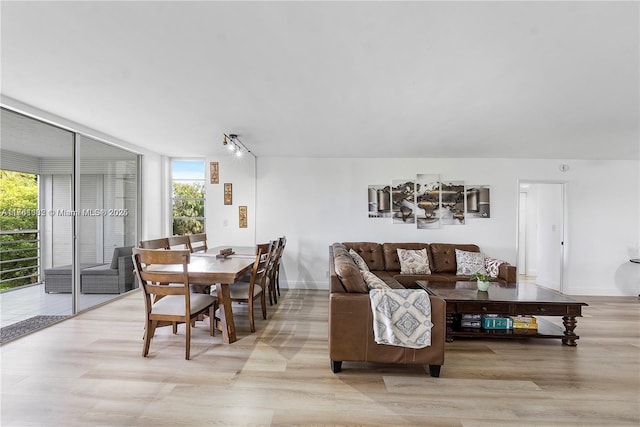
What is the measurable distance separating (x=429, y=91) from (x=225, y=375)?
2.93 m

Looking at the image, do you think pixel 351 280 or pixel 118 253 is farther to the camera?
pixel 118 253

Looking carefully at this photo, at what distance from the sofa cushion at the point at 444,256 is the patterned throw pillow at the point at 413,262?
20 cm

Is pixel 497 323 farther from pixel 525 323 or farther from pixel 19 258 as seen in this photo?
pixel 19 258

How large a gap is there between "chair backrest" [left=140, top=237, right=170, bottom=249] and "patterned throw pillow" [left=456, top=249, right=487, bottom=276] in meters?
4.17

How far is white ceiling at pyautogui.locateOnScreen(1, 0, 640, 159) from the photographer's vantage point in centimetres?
158

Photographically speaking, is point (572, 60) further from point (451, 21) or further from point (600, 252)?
point (600, 252)

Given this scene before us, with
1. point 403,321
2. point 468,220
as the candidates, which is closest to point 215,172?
point 403,321

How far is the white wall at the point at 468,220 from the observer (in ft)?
16.1

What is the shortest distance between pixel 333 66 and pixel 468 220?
4.00 m

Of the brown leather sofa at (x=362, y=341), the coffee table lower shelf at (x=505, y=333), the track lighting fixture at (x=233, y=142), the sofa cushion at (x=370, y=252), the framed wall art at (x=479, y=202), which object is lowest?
the coffee table lower shelf at (x=505, y=333)

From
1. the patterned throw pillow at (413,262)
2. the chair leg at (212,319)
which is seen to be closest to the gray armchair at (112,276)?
the chair leg at (212,319)

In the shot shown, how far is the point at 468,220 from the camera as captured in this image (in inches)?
195

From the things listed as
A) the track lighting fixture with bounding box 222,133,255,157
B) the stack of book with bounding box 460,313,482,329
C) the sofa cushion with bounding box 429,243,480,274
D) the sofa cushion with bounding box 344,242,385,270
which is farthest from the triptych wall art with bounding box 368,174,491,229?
the track lighting fixture with bounding box 222,133,255,157

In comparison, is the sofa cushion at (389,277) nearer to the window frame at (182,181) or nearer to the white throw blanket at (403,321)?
the white throw blanket at (403,321)
